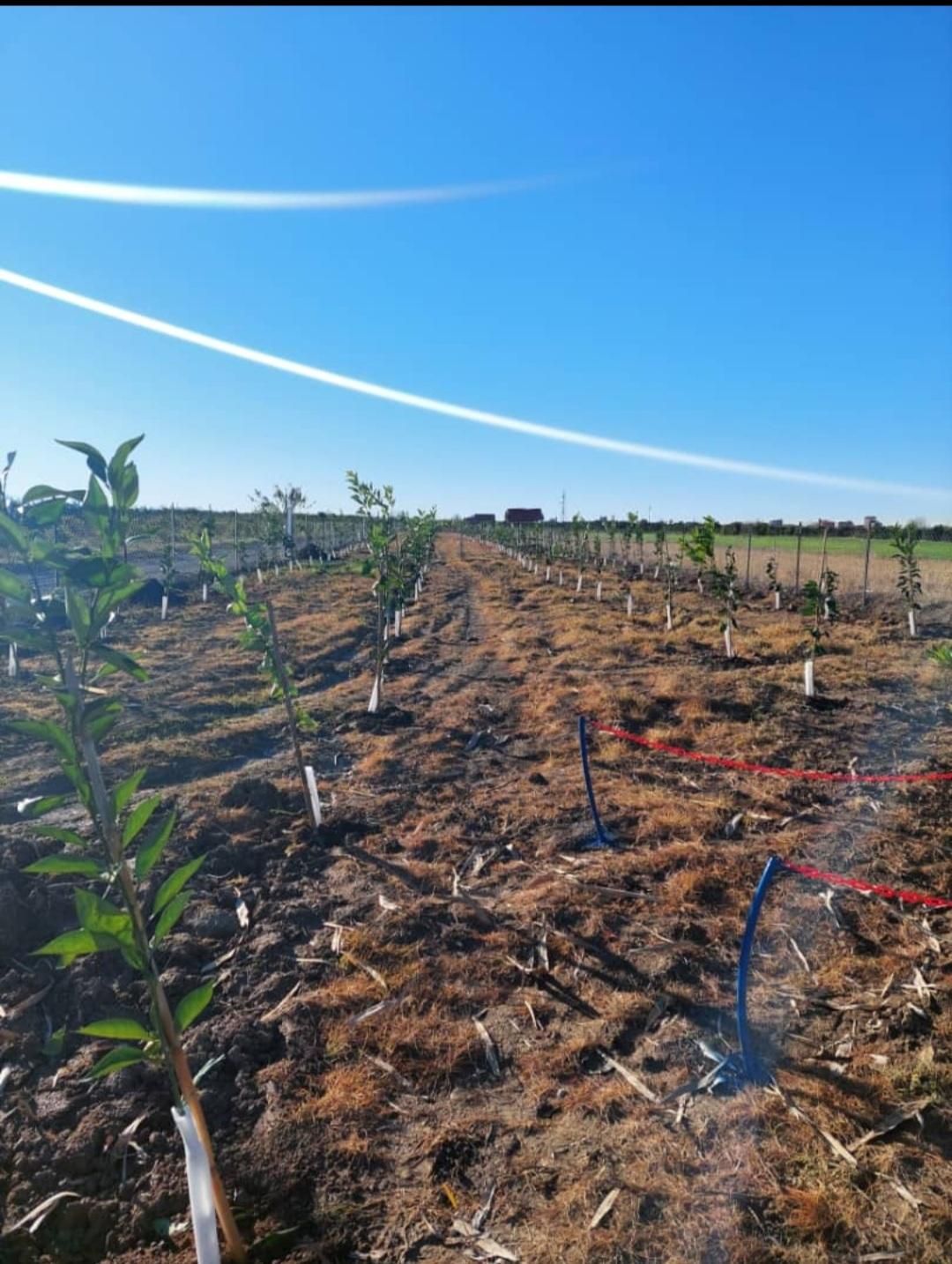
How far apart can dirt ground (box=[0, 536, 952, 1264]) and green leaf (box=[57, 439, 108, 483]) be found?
2.52 metres

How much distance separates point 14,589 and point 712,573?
40.3ft

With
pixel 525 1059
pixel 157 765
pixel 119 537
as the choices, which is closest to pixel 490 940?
pixel 525 1059

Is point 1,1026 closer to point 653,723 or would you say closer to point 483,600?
point 653,723

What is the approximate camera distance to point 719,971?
3.98m

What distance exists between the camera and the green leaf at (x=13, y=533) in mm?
1838

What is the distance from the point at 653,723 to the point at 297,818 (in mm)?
4622

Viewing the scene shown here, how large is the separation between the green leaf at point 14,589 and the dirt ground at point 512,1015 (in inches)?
88.0

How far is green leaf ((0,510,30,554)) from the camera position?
1.84 meters

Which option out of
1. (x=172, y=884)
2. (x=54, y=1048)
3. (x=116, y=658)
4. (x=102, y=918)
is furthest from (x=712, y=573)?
(x=102, y=918)

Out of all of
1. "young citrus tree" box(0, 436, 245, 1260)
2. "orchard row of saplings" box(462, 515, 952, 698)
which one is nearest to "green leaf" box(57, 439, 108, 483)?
"young citrus tree" box(0, 436, 245, 1260)

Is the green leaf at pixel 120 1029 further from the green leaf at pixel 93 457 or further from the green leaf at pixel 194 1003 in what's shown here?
the green leaf at pixel 93 457

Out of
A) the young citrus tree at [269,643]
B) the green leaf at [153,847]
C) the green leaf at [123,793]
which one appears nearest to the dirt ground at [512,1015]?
the young citrus tree at [269,643]

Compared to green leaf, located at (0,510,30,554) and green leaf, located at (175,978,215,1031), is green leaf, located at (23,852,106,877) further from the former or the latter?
green leaf, located at (0,510,30,554)

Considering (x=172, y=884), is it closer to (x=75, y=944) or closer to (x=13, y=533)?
(x=75, y=944)
